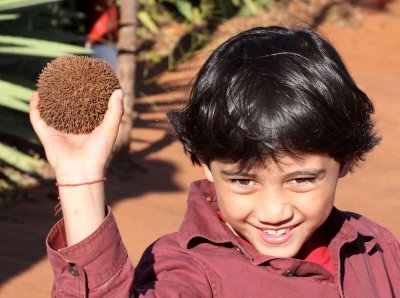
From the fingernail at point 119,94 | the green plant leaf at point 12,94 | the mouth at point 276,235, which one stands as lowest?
the green plant leaf at point 12,94

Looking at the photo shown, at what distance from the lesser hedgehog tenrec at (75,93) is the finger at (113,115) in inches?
0.7

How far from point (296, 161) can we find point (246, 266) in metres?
0.25

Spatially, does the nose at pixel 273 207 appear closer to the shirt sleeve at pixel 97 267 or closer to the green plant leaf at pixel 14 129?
the shirt sleeve at pixel 97 267

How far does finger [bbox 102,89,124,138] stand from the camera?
1870 millimetres

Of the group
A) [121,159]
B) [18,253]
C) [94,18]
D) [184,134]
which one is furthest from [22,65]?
[184,134]

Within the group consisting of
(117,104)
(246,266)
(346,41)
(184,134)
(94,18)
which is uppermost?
(117,104)

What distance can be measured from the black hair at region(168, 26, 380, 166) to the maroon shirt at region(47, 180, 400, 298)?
17cm

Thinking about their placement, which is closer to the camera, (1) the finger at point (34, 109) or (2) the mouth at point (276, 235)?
(1) the finger at point (34, 109)

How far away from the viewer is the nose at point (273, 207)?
2.01m

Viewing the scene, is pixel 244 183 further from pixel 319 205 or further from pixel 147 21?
pixel 147 21

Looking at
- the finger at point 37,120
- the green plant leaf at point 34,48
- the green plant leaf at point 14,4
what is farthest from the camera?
the green plant leaf at point 34,48

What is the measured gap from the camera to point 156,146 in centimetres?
707

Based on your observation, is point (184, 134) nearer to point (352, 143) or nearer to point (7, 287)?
point (352, 143)

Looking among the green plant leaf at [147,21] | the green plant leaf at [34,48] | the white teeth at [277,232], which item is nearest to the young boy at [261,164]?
the white teeth at [277,232]
